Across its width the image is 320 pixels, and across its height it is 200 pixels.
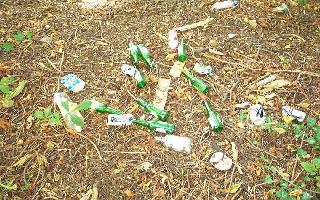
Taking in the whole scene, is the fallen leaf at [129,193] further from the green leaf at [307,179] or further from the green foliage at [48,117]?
the green leaf at [307,179]

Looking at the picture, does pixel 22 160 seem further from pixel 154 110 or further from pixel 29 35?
pixel 29 35

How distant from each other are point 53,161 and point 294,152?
182cm

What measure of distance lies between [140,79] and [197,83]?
496 millimetres

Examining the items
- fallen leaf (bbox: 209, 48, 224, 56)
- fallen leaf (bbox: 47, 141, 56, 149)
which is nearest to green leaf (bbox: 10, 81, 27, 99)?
fallen leaf (bbox: 47, 141, 56, 149)

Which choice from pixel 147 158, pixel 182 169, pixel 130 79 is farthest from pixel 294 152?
pixel 130 79

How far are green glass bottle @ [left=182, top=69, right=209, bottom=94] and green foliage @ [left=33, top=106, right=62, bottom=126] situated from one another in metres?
1.15

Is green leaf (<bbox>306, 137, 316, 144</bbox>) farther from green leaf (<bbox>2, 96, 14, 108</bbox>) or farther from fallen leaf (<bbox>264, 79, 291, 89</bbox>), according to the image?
green leaf (<bbox>2, 96, 14, 108</bbox>)

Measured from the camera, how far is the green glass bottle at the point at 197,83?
3000mm

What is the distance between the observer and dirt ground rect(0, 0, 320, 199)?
2545 millimetres

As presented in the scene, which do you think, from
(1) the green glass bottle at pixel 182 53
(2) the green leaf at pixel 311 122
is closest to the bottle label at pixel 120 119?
(1) the green glass bottle at pixel 182 53

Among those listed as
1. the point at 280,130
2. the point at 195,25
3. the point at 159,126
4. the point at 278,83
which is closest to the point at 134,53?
the point at 195,25

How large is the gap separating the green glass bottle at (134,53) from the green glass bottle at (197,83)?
1.47 ft

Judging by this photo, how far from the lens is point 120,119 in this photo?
2.84m

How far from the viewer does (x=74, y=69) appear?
128 inches
